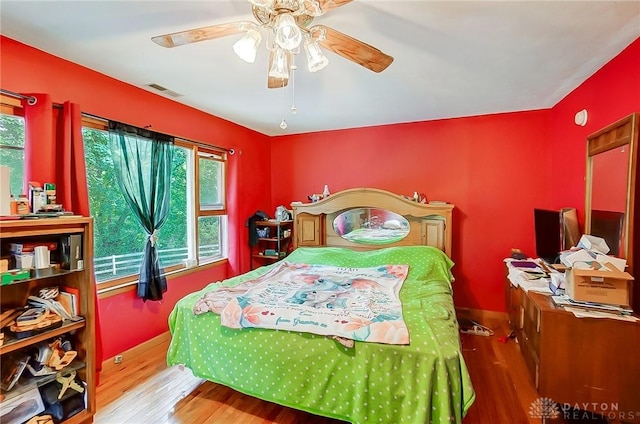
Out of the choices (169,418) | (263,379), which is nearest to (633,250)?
(263,379)

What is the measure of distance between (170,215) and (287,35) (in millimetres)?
2499

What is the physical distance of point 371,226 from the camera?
3924mm

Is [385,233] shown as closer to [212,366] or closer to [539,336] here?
[539,336]

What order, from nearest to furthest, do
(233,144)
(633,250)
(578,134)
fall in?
(633,250), (578,134), (233,144)

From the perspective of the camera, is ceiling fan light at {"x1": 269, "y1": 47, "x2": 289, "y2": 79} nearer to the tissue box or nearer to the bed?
the bed

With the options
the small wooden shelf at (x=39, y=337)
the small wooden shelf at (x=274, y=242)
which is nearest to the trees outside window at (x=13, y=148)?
the small wooden shelf at (x=39, y=337)

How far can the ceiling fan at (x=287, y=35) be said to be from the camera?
1.29 metres

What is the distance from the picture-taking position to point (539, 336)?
1779 millimetres

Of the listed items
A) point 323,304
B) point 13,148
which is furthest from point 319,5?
point 13,148

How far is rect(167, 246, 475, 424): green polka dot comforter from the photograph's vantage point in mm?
1538

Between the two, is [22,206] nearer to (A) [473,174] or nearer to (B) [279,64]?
(B) [279,64]

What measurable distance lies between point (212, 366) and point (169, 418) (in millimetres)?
386

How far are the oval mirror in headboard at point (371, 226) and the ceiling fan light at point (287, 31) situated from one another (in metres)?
2.77

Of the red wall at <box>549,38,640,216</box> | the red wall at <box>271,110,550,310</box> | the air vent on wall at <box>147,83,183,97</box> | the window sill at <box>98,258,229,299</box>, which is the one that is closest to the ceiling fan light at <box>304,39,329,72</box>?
the air vent on wall at <box>147,83,183,97</box>
